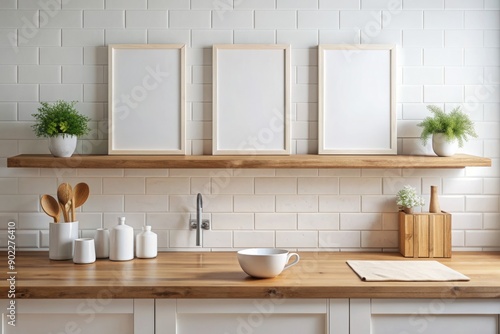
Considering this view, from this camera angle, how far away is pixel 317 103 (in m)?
3.46

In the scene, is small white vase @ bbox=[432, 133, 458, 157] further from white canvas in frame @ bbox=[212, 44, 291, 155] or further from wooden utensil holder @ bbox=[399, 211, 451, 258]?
white canvas in frame @ bbox=[212, 44, 291, 155]

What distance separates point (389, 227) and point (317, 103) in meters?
0.77

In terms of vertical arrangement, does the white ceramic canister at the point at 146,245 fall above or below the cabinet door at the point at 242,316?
above

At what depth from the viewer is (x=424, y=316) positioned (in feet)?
9.14

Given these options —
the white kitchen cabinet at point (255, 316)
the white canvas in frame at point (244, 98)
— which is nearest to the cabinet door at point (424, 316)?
the white kitchen cabinet at point (255, 316)

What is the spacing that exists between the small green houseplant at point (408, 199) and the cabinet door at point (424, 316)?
69 centimetres

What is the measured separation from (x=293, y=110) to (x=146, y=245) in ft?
3.41

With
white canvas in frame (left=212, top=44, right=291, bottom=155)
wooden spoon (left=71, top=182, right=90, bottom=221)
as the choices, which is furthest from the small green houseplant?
wooden spoon (left=71, top=182, right=90, bottom=221)

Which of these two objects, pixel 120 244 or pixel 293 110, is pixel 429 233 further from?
pixel 120 244

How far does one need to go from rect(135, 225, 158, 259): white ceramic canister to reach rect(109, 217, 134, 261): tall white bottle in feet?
0.17

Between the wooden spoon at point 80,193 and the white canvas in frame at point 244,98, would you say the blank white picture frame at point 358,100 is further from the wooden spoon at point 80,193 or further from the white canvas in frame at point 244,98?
the wooden spoon at point 80,193

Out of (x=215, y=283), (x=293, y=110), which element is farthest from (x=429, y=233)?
(x=215, y=283)

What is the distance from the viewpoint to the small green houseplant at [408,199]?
3.36m

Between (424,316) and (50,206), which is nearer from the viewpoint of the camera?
(424,316)
